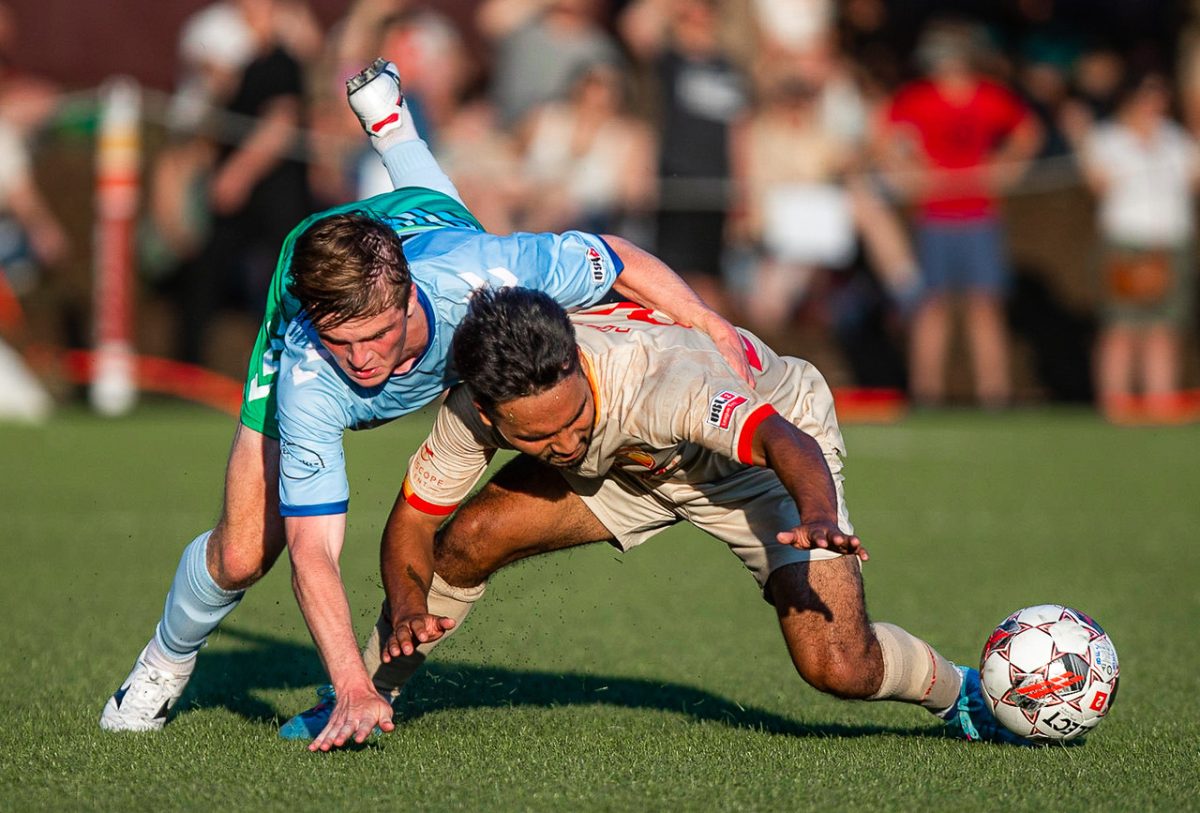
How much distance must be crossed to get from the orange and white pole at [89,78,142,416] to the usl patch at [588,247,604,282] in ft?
32.6

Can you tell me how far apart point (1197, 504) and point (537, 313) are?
7.80 metres

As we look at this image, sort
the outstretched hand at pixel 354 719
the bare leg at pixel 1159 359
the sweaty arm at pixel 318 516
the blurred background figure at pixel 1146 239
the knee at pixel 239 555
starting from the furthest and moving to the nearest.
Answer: the bare leg at pixel 1159 359, the blurred background figure at pixel 1146 239, the knee at pixel 239 555, the sweaty arm at pixel 318 516, the outstretched hand at pixel 354 719

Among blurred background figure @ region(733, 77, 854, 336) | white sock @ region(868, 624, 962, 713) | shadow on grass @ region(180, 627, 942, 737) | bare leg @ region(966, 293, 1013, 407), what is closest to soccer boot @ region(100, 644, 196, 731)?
shadow on grass @ region(180, 627, 942, 737)

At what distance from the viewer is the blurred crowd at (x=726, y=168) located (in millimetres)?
14977

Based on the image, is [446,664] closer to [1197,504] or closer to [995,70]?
[1197,504]

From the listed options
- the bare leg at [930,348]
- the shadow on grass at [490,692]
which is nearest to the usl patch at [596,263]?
the shadow on grass at [490,692]

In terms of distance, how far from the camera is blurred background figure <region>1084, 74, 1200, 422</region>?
15.9m

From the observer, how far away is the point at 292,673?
6.59m

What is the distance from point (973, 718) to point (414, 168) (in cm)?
270

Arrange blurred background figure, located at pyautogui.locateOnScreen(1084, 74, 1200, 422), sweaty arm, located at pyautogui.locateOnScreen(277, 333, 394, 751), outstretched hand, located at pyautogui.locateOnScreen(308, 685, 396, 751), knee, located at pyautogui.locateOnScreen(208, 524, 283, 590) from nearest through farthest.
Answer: outstretched hand, located at pyautogui.locateOnScreen(308, 685, 396, 751), sweaty arm, located at pyautogui.locateOnScreen(277, 333, 394, 751), knee, located at pyautogui.locateOnScreen(208, 524, 283, 590), blurred background figure, located at pyautogui.locateOnScreen(1084, 74, 1200, 422)

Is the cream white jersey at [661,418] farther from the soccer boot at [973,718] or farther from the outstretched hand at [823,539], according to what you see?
the soccer boot at [973,718]

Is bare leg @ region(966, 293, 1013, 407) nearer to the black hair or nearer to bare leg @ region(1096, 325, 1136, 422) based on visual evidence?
bare leg @ region(1096, 325, 1136, 422)

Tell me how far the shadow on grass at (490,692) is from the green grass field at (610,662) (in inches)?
0.7

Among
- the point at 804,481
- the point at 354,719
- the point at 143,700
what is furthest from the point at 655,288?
the point at 143,700
